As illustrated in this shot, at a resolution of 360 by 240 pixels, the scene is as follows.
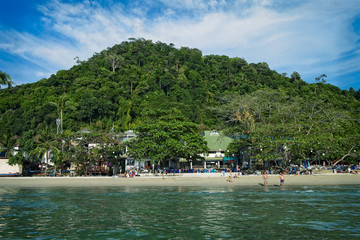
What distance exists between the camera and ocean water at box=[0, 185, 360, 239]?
10.9 m

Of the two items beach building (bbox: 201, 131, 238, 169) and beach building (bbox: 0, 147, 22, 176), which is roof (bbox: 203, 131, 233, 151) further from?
beach building (bbox: 0, 147, 22, 176)

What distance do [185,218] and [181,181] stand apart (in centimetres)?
1766

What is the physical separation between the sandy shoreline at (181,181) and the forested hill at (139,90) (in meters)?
27.3

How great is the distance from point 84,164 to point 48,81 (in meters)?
62.8

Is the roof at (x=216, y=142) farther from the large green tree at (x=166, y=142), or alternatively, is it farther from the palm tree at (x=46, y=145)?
the palm tree at (x=46, y=145)

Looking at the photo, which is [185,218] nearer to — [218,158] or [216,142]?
[218,158]

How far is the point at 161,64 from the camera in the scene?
101312 mm

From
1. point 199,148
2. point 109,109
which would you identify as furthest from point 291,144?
point 109,109

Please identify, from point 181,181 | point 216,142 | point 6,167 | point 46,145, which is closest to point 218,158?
point 216,142

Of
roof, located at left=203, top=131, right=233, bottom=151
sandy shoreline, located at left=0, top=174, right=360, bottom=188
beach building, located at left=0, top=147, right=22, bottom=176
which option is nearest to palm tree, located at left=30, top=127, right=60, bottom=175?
sandy shoreline, located at left=0, top=174, right=360, bottom=188

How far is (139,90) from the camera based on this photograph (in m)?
84.6

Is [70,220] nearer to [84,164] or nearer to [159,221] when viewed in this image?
[159,221]

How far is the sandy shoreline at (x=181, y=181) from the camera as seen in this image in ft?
94.8

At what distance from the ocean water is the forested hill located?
4071cm
